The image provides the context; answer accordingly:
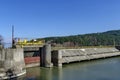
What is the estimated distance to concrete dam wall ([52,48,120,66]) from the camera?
41.6 m

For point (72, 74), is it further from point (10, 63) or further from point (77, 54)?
point (77, 54)

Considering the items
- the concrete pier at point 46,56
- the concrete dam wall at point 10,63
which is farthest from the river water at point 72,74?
the concrete pier at point 46,56

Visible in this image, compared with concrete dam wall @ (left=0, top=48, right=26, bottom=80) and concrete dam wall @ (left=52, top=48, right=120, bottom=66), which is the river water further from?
concrete dam wall @ (left=52, top=48, right=120, bottom=66)

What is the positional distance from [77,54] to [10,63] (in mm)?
24401

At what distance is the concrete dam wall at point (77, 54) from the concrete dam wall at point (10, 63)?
11528 millimetres

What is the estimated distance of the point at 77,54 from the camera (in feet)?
167

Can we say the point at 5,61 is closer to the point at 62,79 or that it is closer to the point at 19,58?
the point at 19,58

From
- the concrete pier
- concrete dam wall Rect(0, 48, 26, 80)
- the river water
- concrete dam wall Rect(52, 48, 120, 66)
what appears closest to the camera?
concrete dam wall Rect(0, 48, 26, 80)

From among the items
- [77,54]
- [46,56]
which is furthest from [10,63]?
[77,54]

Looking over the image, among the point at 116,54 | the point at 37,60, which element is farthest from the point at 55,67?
the point at 116,54

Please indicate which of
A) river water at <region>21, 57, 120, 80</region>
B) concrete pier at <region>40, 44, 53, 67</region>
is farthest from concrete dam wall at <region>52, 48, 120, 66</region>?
river water at <region>21, 57, 120, 80</region>

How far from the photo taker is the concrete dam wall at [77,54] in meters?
41.6

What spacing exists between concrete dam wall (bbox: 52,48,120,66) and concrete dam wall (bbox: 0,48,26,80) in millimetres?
11528

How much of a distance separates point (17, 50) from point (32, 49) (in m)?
12.4
